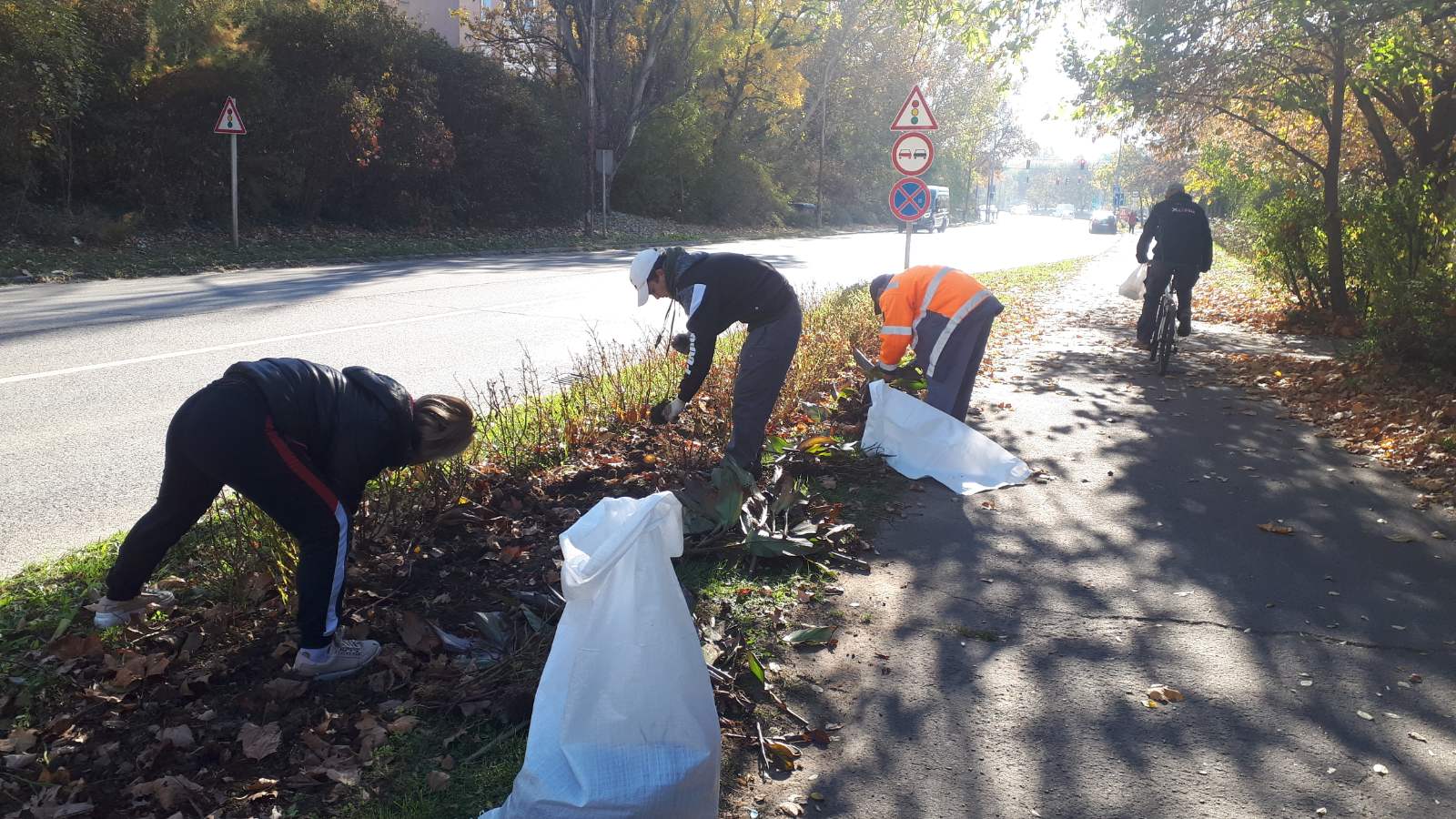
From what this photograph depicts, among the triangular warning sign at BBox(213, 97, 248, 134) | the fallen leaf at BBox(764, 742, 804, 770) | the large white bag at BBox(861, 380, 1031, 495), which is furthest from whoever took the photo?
the triangular warning sign at BBox(213, 97, 248, 134)

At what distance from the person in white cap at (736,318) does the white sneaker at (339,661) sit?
2299 mm

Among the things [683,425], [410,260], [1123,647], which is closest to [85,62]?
[410,260]

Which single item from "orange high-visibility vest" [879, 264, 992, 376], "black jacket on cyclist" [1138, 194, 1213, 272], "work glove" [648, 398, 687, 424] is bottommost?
"work glove" [648, 398, 687, 424]

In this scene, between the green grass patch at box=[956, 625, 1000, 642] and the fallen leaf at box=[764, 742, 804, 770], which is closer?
the fallen leaf at box=[764, 742, 804, 770]

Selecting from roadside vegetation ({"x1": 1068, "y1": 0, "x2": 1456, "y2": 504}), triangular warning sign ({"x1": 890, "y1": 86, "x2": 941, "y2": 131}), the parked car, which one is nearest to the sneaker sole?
roadside vegetation ({"x1": 1068, "y1": 0, "x2": 1456, "y2": 504})

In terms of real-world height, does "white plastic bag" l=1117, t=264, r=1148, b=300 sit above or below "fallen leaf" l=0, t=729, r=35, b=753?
above

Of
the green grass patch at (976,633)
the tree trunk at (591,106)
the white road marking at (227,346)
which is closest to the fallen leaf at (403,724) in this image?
the green grass patch at (976,633)

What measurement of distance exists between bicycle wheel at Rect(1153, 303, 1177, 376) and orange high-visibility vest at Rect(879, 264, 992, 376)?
13.9ft

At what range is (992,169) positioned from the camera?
103750 millimetres

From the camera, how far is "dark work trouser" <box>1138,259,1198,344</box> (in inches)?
421

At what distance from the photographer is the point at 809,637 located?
4070 millimetres

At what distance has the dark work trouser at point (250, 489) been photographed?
3287 millimetres

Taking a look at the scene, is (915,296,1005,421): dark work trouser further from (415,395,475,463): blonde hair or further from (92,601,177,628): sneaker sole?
(92,601,177,628): sneaker sole

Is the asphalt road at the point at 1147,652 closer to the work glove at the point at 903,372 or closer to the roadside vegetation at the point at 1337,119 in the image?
the work glove at the point at 903,372
